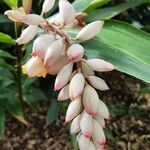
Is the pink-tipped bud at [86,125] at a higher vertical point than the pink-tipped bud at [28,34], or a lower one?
lower

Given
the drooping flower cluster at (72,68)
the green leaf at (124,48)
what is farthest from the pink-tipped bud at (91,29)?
the green leaf at (124,48)

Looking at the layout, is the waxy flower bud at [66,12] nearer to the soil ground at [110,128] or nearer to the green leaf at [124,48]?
the green leaf at [124,48]

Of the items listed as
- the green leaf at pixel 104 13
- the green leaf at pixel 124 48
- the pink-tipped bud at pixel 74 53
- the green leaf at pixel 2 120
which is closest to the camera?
the pink-tipped bud at pixel 74 53

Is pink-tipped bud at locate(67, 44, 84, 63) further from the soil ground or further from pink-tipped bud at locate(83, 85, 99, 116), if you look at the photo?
the soil ground

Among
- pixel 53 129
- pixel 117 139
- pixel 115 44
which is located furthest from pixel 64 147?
pixel 115 44

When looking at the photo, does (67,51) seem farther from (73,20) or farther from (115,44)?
(115,44)

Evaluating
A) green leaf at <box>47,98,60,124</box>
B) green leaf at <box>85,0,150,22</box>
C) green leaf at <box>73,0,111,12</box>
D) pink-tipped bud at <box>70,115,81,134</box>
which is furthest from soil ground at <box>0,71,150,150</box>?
pink-tipped bud at <box>70,115,81,134</box>
